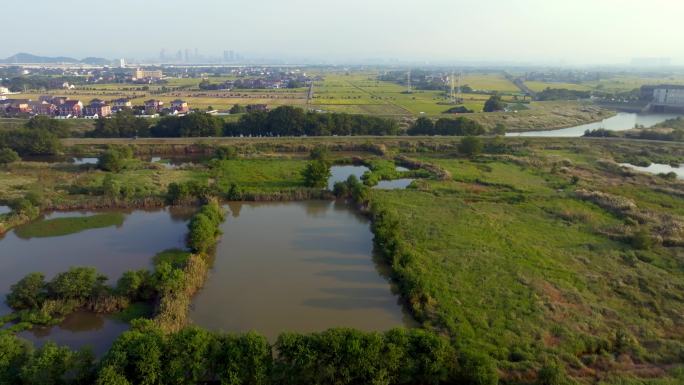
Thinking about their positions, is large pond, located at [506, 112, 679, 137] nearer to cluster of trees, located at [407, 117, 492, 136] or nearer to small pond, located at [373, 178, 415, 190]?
cluster of trees, located at [407, 117, 492, 136]

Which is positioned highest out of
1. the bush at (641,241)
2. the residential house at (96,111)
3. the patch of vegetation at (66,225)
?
the residential house at (96,111)

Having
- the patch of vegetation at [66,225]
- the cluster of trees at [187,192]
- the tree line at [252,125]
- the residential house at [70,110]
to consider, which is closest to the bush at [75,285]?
the patch of vegetation at [66,225]

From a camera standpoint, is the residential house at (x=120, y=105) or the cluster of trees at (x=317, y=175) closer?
the cluster of trees at (x=317, y=175)

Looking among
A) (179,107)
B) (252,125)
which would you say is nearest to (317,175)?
(252,125)

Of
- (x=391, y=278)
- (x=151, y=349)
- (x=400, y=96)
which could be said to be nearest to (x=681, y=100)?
(x=400, y=96)

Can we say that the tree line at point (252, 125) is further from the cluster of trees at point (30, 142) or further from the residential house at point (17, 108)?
the residential house at point (17, 108)

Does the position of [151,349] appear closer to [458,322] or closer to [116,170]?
[458,322]

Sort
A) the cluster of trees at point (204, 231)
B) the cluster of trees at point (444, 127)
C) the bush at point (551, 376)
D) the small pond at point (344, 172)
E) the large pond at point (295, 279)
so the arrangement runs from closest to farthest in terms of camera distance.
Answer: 1. the bush at point (551, 376)
2. the large pond at point (295, 279)
3. the cluster of trees at point (204, 231)
4. the small pond at point (344, 172)
5. the cluster of trees at point (444, 127)
